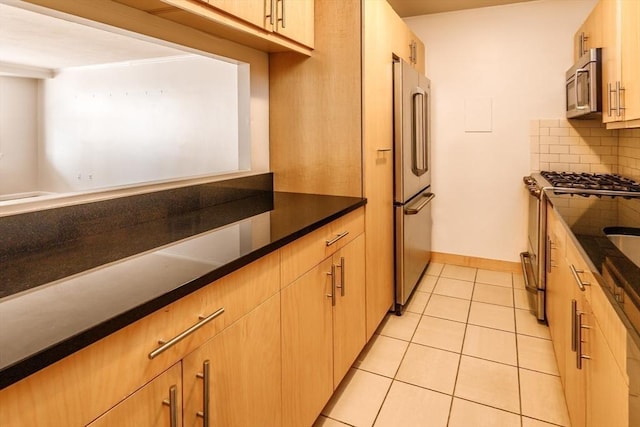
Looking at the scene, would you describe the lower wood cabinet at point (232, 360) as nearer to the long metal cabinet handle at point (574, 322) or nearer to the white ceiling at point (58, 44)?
the long metal cabinet handle at point (574, 322)

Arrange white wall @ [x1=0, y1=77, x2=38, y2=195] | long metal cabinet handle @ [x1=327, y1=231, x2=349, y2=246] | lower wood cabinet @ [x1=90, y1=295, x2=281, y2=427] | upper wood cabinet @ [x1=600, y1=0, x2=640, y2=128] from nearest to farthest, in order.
Result: lower wood cabinet @ [x1=90, y1=295, x2=281, y2=427] < long metal cabinet handle @ [x1=327, y1=231, x2=349, y2=246] < upper wood cabinet @ [x1=600, y1=0, x2=640, y2=128] < white wall @ [x1=0, y1=77, x2=38, y2=195]

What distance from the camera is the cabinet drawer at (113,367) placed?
577mm

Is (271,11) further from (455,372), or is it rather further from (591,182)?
(591,182)

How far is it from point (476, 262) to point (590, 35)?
75.4 inches

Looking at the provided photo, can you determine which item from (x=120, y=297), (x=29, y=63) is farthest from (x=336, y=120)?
(x=29, y=63)

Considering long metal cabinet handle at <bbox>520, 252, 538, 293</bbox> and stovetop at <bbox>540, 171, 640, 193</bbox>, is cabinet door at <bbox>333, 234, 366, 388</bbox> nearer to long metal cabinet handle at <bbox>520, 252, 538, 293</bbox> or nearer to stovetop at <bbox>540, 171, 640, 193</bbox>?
long metal cabinet handle at <bbox>520, 252, 538, 293</bbox>

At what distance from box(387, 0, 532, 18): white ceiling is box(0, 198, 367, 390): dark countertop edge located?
293cm

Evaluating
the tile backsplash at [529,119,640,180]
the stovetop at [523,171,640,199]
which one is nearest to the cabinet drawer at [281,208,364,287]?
the stovetop at [523,171,640,199]

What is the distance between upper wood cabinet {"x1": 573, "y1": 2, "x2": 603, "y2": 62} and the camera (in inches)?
92.9

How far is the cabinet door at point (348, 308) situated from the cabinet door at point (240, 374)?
49 centimetres

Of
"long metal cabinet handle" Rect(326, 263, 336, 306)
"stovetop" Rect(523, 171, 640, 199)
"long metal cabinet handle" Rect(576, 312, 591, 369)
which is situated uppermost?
"stovetop" Rect(523, 171, 640, 199)

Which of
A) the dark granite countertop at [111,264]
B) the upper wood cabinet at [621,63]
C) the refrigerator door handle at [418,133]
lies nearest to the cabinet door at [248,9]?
the dark granite countertop at [111,264]

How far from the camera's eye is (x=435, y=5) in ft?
10.7

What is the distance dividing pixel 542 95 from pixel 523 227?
109 cm
